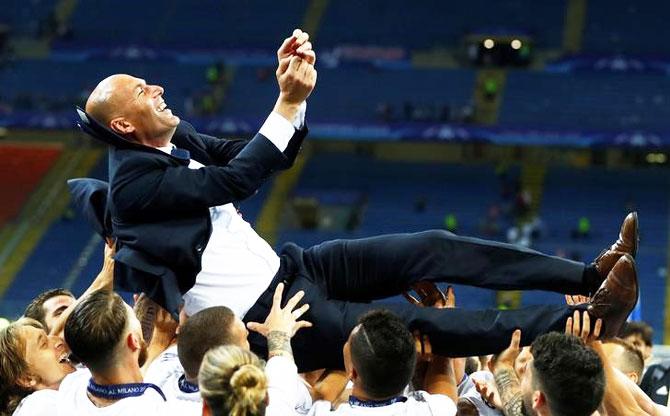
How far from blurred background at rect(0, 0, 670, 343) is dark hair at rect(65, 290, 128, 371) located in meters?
22.0

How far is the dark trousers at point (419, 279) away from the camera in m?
4.86

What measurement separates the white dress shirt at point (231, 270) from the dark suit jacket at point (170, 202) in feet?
0.27

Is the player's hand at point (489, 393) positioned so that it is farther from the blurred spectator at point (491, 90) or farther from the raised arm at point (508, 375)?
the blurred spectator at point (491, 90)

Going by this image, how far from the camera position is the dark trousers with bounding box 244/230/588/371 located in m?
4.86

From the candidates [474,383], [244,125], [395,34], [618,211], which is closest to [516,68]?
[395,34]

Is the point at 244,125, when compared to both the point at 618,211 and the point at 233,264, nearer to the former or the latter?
the point at 618,211

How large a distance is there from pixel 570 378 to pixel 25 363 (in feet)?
7.50

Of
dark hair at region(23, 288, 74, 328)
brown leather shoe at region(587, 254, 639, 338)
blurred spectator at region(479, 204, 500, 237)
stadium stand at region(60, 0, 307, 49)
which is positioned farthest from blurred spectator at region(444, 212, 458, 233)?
brown leather shoe at region(587, 254, 639, 338)

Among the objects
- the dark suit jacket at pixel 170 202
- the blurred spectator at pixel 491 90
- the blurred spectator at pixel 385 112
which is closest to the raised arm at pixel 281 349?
the dark suit jacket at pixel 170 202

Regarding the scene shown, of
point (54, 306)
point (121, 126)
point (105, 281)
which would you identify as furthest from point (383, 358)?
point (54, 306)

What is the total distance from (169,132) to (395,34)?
26.0 meters

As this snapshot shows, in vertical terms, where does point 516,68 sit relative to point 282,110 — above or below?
below

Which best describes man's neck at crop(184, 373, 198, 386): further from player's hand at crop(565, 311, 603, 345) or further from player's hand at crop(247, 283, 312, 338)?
player's hand at crop(565, 311, 603, 345)

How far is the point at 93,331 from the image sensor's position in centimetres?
419
